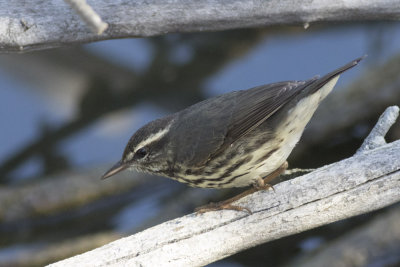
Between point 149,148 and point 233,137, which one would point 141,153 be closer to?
point 149,148

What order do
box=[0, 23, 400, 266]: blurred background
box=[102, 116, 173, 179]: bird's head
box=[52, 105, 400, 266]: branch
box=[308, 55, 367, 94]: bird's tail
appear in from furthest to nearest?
box=[0, 23, 400, 266]: blurred background
box=[102, 116, 173, 179]: bird's head
box=[308, 55, 367, 94]: bird's tail
box=[52, 105, 400, 266]: branch

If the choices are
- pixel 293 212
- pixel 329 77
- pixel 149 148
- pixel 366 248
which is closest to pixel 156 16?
pixel 149 148

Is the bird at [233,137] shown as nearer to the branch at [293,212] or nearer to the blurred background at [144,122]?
the branch at [293,212]

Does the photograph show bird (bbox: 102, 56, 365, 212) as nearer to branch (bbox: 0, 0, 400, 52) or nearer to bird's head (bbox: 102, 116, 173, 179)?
bird's head (bbox: 102, 116, 173, 179)

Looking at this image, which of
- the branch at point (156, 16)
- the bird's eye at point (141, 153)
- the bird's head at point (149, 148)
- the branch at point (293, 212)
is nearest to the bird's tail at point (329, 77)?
the branch at point (156, 16)

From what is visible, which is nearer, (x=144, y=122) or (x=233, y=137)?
(x=233, y=137)

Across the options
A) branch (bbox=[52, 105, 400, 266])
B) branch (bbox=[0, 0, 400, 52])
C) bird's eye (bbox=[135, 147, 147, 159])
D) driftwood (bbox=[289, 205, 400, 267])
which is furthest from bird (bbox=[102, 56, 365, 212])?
driftwood (bbox=[289, 205, 400, 267])

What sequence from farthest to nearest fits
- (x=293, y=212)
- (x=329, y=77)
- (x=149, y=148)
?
1. (x=149, y=148)
2. (x=329, y=77)
3. (x=293, y=212)
